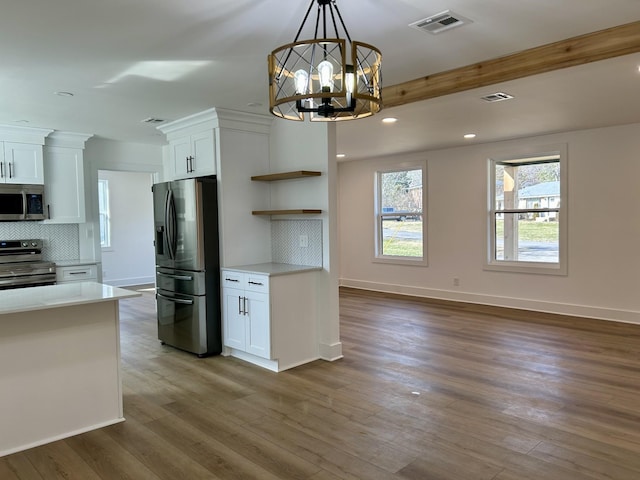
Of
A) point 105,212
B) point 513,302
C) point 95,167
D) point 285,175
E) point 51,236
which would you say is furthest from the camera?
point 105,212

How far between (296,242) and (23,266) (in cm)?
326

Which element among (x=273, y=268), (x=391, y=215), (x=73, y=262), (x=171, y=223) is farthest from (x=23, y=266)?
(x=391, y=215)

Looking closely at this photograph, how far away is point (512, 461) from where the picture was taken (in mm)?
2557

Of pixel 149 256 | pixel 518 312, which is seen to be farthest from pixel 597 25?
pixel 149 256

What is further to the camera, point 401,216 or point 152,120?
point 401,216

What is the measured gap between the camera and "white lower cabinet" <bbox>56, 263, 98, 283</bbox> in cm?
566

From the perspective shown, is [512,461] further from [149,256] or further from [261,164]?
[149,256]

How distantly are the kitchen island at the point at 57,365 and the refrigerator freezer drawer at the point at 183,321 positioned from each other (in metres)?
1.40

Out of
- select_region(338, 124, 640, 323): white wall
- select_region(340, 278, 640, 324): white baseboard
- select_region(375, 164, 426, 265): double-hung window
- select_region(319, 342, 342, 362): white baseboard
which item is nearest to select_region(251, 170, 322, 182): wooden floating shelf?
select_region(319, 342, 342, 362): white baseboard

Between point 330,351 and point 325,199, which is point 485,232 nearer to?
point 325,199

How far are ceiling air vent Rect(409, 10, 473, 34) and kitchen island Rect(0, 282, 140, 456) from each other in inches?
91.3

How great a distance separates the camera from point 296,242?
4637mm

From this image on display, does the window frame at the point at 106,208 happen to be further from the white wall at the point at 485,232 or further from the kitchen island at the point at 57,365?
the kitchen island at the point at 57,365

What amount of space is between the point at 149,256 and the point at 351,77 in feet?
28.8
